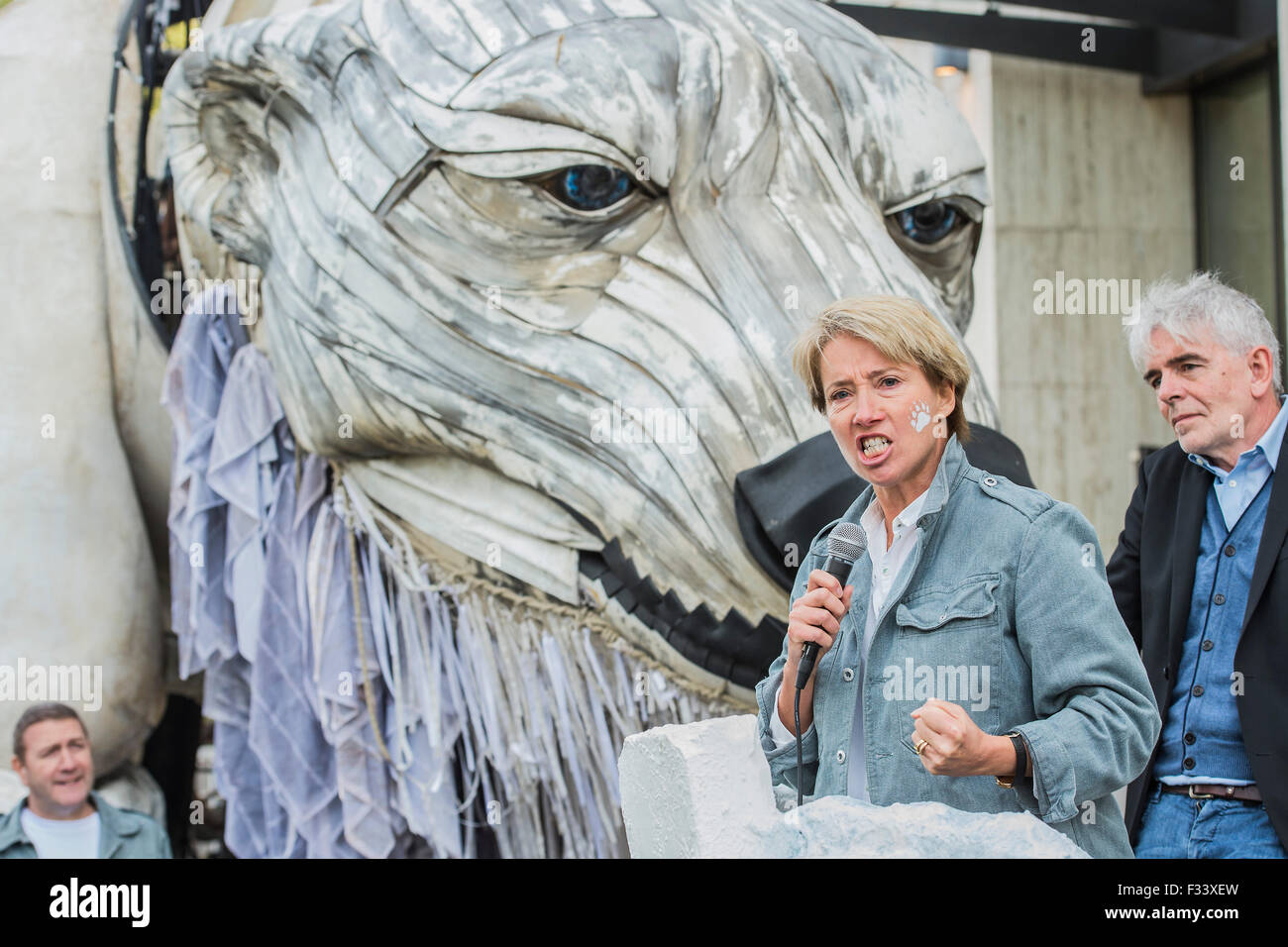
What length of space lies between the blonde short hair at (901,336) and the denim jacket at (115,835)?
1.59 m

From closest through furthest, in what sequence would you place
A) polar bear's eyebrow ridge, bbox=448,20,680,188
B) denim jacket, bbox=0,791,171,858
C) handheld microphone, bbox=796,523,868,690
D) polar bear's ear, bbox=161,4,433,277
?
handheld microphone, bbox=796,523,868,690, polar bear's eyebrow ridge, bbox=448,20,680,188, polar bear's ear, bbox=161,4,433,277, denim jacket, bbox=0,791,171,858

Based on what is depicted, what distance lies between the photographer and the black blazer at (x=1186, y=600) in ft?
4.47

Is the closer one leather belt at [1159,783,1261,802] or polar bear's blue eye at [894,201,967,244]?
leather belt at [1159,783,1261,802]

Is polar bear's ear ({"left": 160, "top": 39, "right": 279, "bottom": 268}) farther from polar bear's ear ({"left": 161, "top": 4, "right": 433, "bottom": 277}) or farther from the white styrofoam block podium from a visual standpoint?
the white styrofoam block podium

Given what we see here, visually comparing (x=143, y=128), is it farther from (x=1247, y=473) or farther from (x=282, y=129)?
(x=1247, y=473)

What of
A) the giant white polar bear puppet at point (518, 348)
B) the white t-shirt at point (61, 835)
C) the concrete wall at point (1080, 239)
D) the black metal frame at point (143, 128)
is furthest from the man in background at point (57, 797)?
the concrete wall at point (1080, 239)

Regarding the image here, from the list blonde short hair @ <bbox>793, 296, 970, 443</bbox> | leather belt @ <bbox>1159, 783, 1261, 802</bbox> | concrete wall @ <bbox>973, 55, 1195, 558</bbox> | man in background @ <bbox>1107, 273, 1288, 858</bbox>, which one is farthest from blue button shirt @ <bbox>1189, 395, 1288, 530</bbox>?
concrete wall @ <bbox>973, 55, 1195, 558</bbox>

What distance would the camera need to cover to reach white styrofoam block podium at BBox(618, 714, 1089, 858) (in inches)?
42.1

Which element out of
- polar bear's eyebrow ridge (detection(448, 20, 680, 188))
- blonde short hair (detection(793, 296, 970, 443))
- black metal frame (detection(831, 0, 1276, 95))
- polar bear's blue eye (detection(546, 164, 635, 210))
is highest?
black metal frame (detection(831, 0, 1276, 95))

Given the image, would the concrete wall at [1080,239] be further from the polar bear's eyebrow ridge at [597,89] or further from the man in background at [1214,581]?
the man in background at [1214,581]

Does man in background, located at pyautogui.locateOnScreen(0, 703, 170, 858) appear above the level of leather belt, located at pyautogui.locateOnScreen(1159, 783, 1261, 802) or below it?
below

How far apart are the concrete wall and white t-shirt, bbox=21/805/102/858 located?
2378 mm
